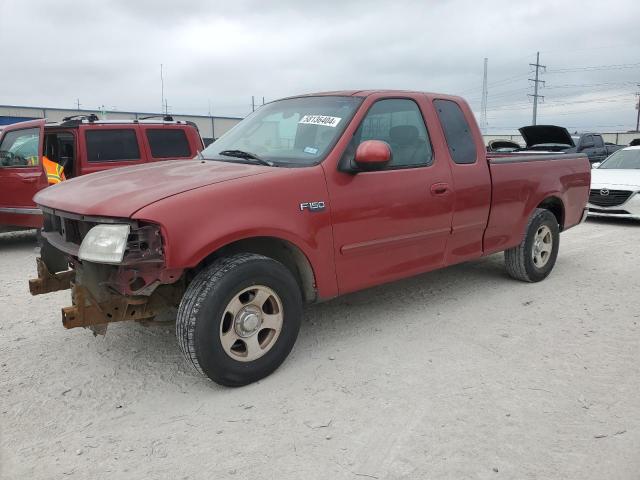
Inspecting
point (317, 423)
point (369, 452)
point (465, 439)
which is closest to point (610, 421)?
point (465, 439)

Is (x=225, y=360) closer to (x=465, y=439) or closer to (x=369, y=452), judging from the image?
(x=369, y=452)

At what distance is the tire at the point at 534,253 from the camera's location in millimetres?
5305

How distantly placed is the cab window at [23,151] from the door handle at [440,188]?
6.06 metres

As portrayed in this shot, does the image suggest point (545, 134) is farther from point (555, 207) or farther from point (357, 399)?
point (357, 399)

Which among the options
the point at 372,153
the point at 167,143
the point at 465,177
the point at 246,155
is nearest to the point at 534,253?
the point at 465,177

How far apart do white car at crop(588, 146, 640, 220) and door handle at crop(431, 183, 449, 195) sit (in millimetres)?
6728

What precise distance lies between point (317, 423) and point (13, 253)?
6.57 meters

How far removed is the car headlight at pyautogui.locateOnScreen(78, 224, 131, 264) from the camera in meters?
2.80

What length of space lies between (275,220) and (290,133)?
990mm

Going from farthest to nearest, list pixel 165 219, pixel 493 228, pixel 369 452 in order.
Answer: pixel 493 228, pixel 165 219, pixel 369 452

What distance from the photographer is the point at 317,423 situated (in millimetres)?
2840

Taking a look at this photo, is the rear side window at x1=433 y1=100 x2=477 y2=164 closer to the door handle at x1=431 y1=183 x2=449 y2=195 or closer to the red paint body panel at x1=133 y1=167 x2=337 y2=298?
the door handle at x1=431 y1=183 x2=449 y2=195

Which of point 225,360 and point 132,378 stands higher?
point 225,360

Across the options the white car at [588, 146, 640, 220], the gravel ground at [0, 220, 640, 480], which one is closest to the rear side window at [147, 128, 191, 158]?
the gravel ground at [0, 220, 640, 480]
